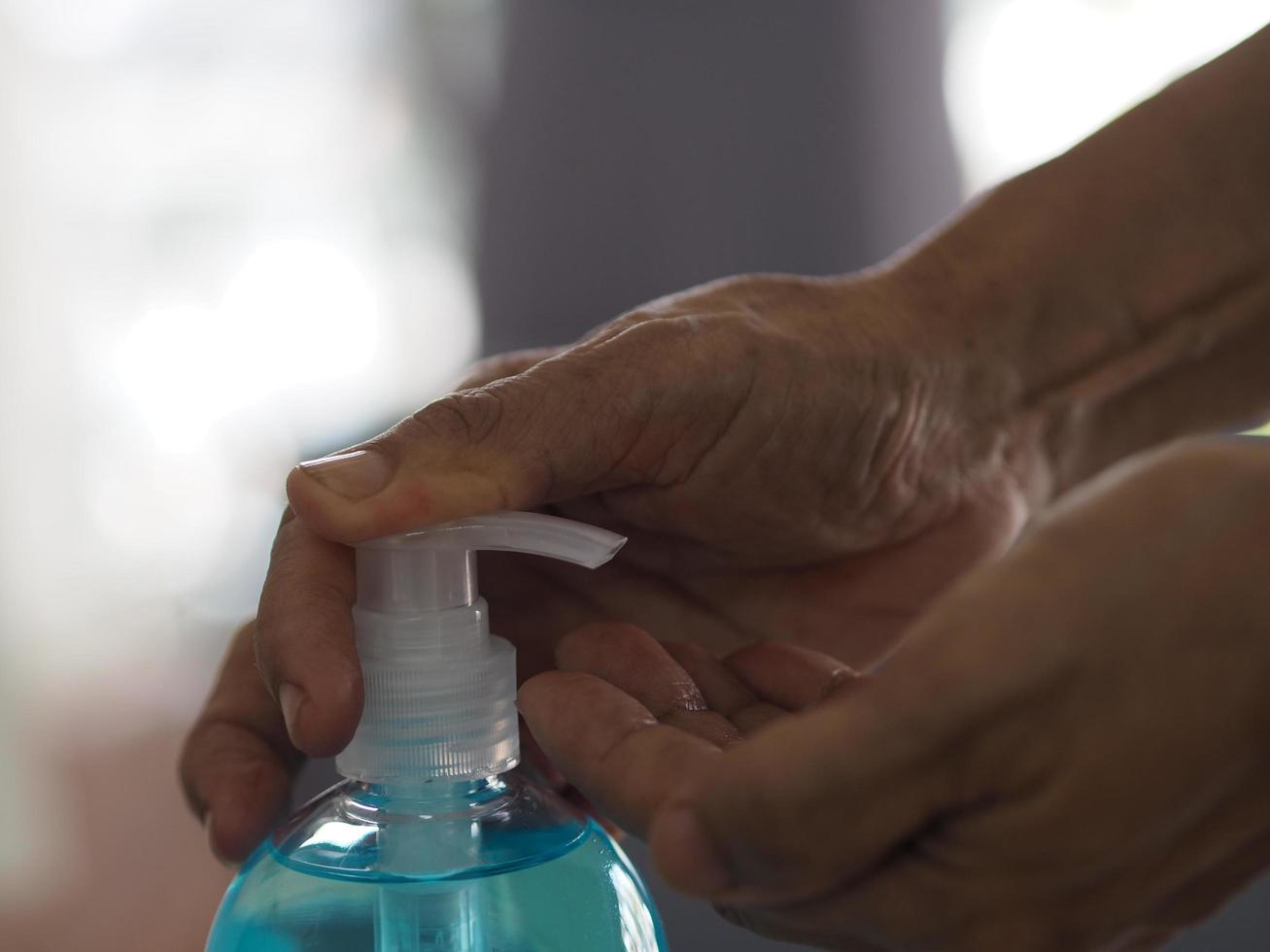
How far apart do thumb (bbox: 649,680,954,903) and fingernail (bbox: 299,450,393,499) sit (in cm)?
16

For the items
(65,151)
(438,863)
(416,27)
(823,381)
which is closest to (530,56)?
(416,27)

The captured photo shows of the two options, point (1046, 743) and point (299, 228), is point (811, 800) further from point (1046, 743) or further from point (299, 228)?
point (299, 228)

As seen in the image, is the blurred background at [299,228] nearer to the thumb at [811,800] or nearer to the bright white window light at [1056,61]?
the bright white window light at [1056,61]

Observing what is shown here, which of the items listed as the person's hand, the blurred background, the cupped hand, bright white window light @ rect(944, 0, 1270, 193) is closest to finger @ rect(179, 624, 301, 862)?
the cupped hand

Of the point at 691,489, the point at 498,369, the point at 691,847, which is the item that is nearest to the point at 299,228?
the point at 498,369

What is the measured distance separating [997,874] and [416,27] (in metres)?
0.81

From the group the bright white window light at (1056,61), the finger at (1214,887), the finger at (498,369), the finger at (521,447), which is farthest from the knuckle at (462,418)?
the bright white window light at (1056,61)

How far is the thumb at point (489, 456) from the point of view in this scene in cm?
38

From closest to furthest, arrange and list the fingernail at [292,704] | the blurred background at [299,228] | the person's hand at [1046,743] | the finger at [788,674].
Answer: the person's hand at [1046,743] < the fingernail at [292,704] < the finger at [788,674] < the blurred background at [299,228]

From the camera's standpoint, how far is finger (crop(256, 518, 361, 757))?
0.37 meters

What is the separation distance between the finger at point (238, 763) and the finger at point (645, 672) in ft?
0.50

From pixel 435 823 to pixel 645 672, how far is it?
9 cm

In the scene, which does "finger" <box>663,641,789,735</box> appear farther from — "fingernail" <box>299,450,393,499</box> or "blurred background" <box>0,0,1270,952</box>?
"blurred background" <box>0,0,1270,952</box>

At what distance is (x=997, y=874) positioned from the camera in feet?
0.96
